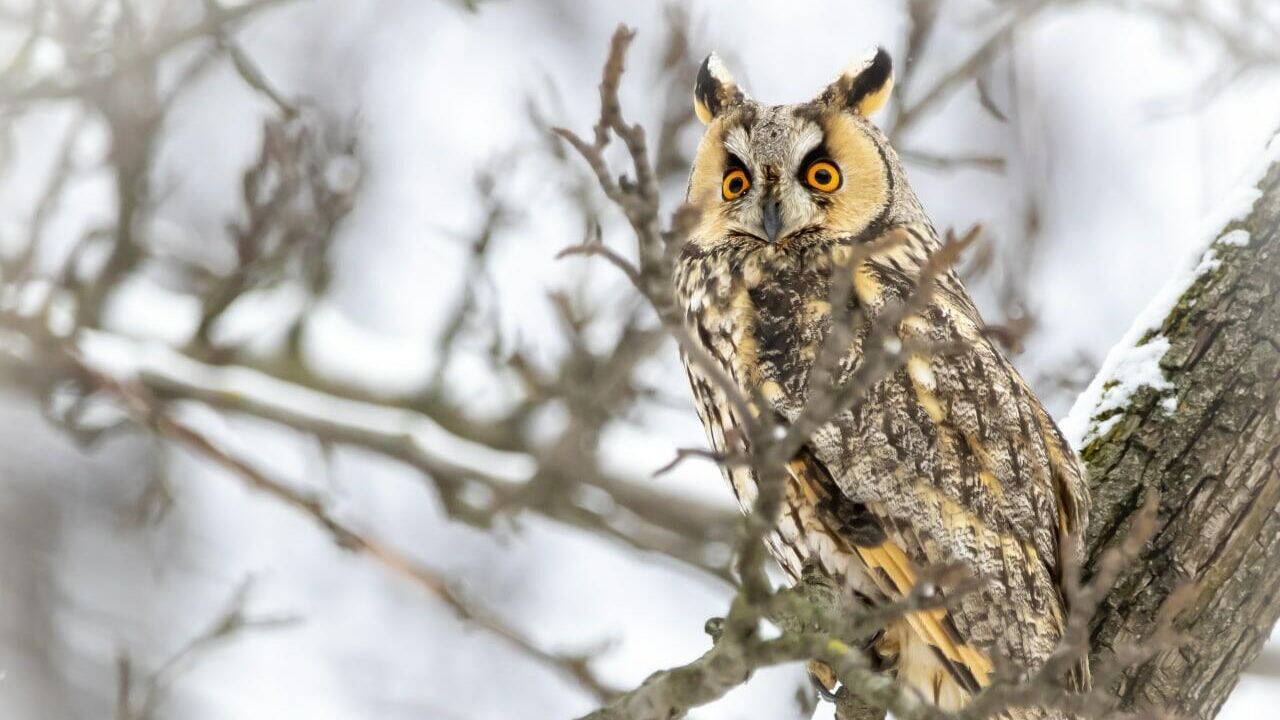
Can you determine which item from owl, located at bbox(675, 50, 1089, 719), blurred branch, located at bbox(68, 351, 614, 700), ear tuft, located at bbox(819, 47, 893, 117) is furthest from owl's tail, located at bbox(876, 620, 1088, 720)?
ear tuft, located at bbox(819, 47, 893, 117)

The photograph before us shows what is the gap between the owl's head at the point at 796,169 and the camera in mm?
2809

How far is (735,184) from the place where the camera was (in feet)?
9.49

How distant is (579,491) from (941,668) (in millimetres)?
1530

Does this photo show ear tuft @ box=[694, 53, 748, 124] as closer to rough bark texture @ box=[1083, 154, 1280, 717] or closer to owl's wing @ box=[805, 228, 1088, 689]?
owl's wing @ box=[805, 228, 1088, 689]

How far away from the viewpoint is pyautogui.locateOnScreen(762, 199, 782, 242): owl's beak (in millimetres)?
2748

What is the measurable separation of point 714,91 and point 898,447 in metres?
1.12

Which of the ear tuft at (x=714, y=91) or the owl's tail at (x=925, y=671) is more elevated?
the ear tuft at (x=714, y=91)

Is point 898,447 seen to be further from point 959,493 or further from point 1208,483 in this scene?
point 1208,483

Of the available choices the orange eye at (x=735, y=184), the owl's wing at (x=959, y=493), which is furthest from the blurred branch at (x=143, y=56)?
the owl's wing at (x=959, y=493)

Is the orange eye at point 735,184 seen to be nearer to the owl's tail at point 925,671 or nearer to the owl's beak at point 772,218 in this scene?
the owl's beak at point 772,218

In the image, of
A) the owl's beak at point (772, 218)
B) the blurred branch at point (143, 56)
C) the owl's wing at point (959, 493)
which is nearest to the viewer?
the owl's wing at point (959, 493)

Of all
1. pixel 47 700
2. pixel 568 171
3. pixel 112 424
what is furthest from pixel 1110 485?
pixel 47 700

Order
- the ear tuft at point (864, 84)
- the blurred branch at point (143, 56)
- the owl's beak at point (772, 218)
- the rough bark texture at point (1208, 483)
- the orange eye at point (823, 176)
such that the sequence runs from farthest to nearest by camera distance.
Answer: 1. the blurred branch at point (143, 56)
2. the ear tuft at point (864, 84)
3. the orange eye at point (823, 176)
4. the owl's beak at point (772, 218)
5. the rough bark texture at point (1208, 483)

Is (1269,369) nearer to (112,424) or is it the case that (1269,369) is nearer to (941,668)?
(941,668)
